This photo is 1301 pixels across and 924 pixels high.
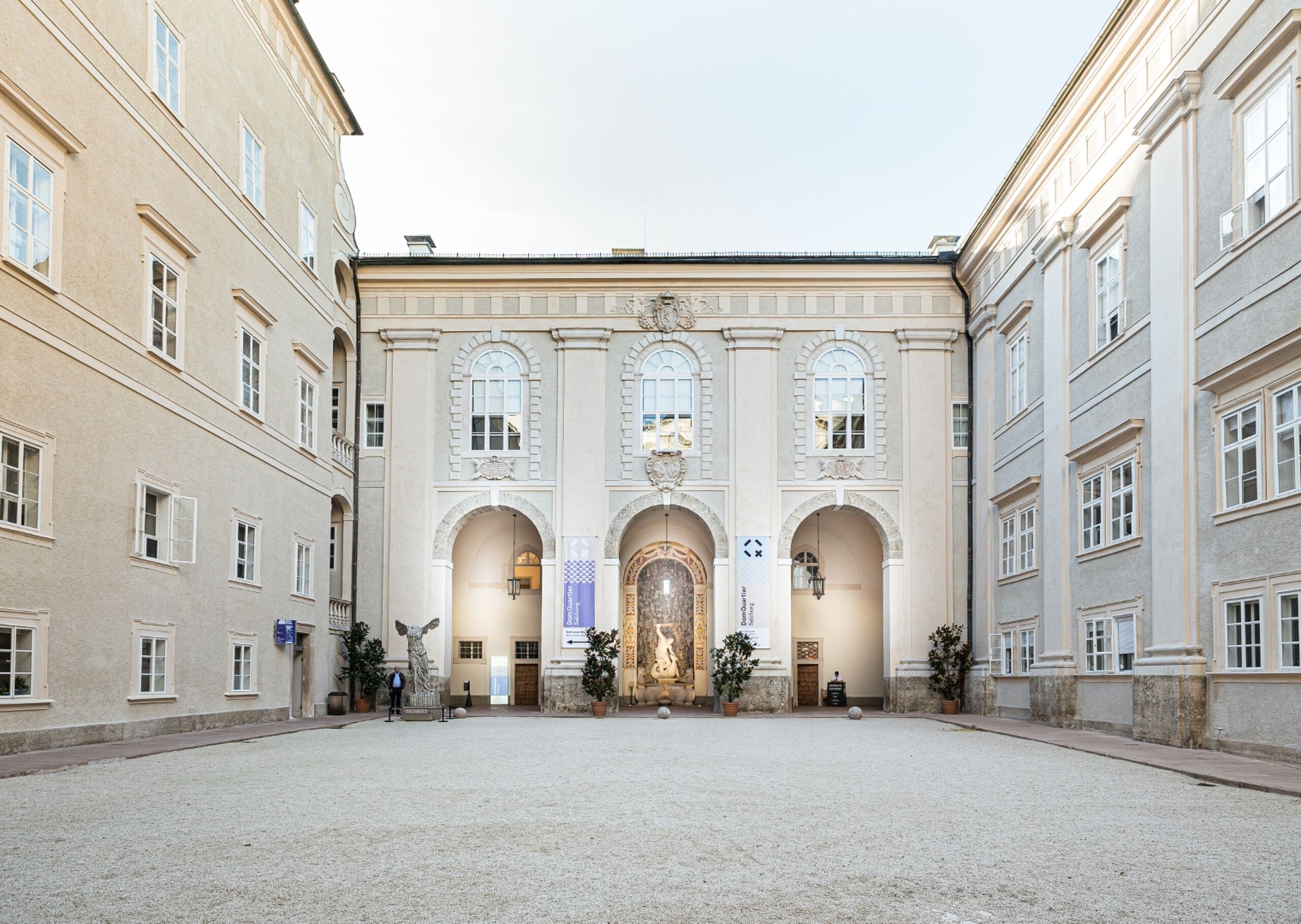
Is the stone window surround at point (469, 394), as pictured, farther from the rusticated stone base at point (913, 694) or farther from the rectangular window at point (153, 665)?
the rectangular window at point (153, 665)

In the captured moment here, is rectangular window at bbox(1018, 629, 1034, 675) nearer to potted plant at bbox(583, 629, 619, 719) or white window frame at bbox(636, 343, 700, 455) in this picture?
potted plant at bbox(583, 629, 619, 719)

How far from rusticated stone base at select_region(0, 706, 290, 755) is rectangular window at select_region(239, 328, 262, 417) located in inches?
228

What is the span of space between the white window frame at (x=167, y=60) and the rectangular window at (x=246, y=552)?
25.0 feet

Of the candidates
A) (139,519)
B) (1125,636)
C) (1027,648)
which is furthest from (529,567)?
(1125,636)

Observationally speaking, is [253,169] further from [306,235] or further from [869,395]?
[869,395]

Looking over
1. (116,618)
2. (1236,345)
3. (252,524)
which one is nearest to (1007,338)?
(1236,345)

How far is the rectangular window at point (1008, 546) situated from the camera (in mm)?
27938

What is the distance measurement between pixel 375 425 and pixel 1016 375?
632 inches

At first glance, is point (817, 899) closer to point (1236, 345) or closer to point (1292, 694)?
point (1292, 694)

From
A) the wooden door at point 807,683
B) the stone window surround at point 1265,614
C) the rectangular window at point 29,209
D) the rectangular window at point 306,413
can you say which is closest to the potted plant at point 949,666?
the wooden door at point 807,683

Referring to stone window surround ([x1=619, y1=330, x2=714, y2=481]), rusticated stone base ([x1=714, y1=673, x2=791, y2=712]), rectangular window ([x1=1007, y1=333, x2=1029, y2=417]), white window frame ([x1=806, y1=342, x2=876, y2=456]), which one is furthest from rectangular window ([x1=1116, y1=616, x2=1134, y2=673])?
stone window surround ([x1=619, y1=330, x2=714, y2=481])

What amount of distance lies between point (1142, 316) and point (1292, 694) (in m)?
7.08

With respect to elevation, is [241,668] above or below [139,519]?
below

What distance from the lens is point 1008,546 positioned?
2856 cm
